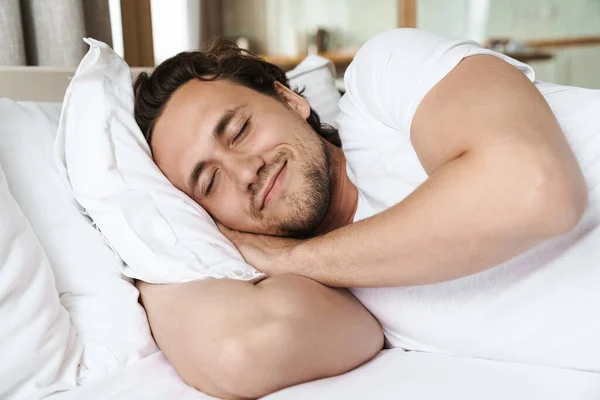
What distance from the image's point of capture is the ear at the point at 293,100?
1404 millimetres

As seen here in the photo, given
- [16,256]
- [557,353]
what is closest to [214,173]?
[16,256]

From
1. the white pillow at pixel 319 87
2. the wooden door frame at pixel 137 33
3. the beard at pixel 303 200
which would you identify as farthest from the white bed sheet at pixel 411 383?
the wooden door frame at pixel 137 33

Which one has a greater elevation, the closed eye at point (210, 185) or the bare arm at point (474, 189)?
the bare arm at point (474, 189)

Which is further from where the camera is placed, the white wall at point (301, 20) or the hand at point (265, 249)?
the white wall at point (301, 20)

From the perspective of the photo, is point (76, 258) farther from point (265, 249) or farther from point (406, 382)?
point (406, 382)

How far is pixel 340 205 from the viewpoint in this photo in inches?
50.4

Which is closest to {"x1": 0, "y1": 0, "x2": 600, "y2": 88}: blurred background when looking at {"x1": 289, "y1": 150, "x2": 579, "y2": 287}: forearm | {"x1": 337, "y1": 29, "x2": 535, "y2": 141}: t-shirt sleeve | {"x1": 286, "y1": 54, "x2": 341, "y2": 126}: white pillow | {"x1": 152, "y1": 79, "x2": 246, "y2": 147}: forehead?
{"x1": 286, "y1": 54, "x2": 341, "y2": 126}: white pillow

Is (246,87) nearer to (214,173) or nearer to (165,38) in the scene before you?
(214,173)

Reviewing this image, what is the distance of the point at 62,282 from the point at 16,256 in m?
0.14

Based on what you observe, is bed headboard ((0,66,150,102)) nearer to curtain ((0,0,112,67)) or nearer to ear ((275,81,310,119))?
curtain ((0,0,112,67))

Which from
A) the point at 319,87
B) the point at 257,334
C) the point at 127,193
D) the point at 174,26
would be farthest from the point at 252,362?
the point at 174,26

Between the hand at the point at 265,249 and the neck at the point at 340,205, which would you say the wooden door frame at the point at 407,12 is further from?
the hand at the point at 265,249

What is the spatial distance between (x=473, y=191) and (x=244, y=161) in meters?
0.50

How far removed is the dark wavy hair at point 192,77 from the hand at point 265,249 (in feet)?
0.99
